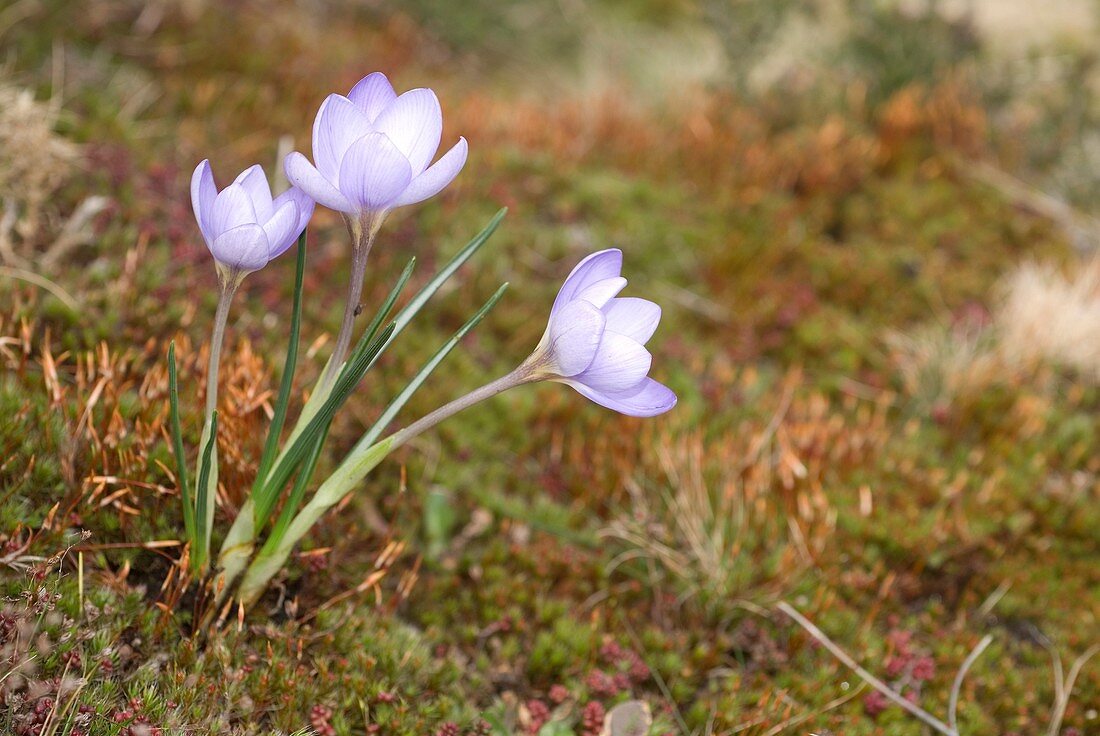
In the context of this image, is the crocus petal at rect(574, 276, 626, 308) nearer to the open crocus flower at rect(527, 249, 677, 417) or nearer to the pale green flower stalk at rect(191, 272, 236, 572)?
the open crocus flower at rect(527, 249, 677, 417)

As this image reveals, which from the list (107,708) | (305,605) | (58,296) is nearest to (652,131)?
(58,296)

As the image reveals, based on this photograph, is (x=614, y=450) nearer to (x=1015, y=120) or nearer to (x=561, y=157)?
(x=561, y=157)

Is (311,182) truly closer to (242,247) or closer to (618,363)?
(242,247)

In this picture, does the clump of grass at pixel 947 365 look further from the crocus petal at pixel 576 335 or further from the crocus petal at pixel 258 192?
the crocus petal at pixel 258 192

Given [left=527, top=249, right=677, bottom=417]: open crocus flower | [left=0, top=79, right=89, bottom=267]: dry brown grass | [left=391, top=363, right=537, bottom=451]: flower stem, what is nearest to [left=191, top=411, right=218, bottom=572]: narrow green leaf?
[left=391, top=363, right=537, bottom=451]: flower stem

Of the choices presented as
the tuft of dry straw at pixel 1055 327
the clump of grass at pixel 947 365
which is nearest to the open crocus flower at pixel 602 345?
the clump of grass at pixel 947 365
